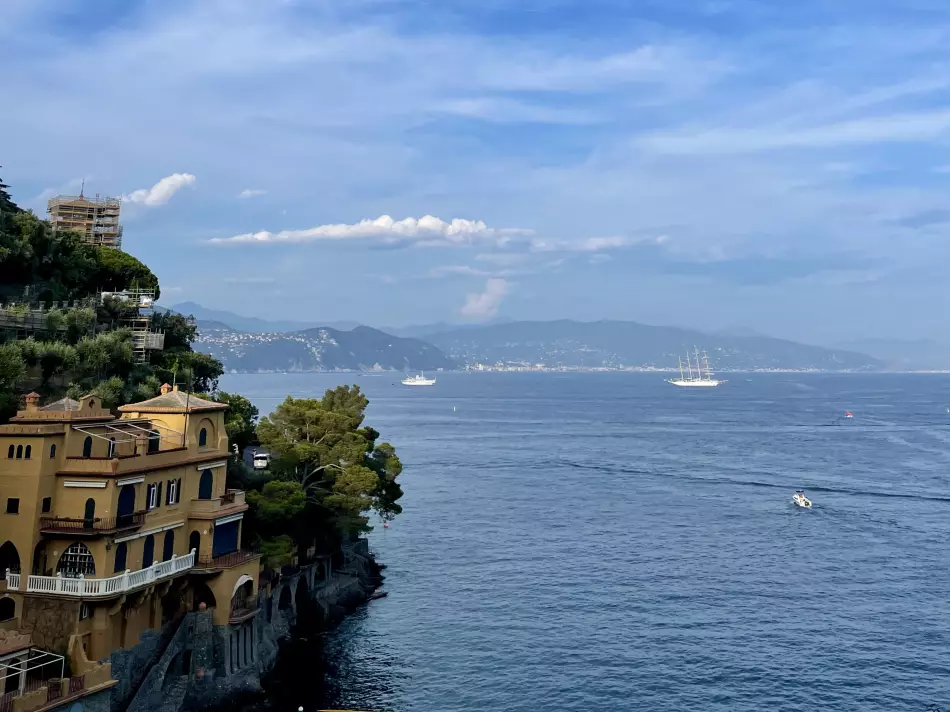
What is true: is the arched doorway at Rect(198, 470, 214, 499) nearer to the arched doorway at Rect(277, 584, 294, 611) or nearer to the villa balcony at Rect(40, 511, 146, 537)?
the villa balcony at Rect(40, 511, 146, 537)

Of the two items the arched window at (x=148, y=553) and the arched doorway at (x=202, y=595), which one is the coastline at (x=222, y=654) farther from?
the arched window at (x=148, y=553)

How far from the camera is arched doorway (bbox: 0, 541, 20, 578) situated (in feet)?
129

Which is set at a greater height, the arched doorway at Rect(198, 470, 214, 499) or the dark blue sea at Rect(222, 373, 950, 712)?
the arched doorway at Rect(198, 470, 214, 499)

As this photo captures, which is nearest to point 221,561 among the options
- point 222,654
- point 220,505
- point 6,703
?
point 220,505

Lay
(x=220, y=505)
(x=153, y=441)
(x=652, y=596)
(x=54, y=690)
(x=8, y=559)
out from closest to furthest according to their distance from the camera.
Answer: (x=54, y=690), (x=8, y=559), (x=153, y=441), (x=220, y=505), (x=652, y=596)

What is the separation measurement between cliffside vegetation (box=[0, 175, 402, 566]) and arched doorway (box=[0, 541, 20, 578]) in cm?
955

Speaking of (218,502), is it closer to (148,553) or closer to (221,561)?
(221,561)

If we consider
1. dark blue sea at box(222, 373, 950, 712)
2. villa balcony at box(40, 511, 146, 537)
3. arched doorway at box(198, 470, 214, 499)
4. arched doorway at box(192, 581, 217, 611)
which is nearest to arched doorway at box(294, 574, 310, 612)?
dark blue sea at box(222, 373, 950, 712)

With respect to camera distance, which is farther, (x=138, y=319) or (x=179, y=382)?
(x=138, y=319)

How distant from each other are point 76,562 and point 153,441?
736 centimetres

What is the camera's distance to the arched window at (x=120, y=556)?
3941 centimetres

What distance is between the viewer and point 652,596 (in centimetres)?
6431

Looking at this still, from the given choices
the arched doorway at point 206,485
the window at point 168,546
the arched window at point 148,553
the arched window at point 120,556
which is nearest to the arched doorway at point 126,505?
the arched window at point 120,556

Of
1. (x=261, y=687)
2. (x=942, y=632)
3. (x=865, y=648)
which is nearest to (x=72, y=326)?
(x=261, y=687)
